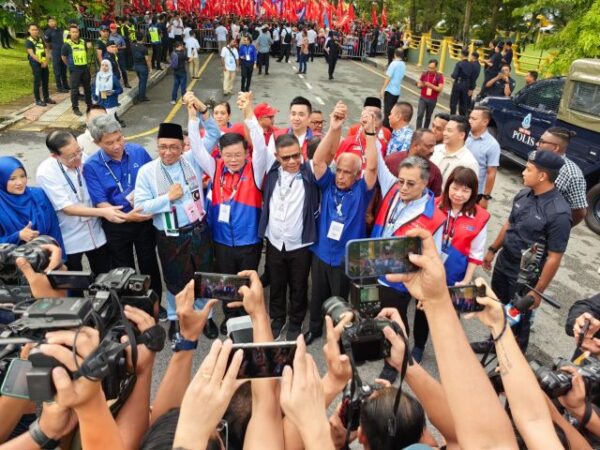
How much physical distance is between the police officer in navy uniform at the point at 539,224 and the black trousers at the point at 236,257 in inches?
84.8

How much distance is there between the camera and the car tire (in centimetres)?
667

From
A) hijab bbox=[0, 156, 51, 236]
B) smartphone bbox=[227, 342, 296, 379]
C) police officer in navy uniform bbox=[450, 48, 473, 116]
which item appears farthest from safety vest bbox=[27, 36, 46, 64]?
smartphone bbox=[227, 342, 296, 379]

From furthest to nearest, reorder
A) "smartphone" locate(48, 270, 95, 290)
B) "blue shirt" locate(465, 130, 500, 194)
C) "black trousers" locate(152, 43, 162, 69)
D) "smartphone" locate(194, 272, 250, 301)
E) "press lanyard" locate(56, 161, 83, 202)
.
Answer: "black trousers" locate(152, 43, 162, 69), "blue shirt" locate(465, 130, 500, 194), "press lanyard" locate(56, 161, 83, 202), "smartphone" locate(194, 272, 250, 301), "smartphone" locate(48, 270, 95, 290)

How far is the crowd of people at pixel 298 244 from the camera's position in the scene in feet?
4.89

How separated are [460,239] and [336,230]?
1004 mm

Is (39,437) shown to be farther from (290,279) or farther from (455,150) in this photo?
(455,150)

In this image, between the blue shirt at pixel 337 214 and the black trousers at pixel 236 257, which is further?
the black trousers at pixel 236 257

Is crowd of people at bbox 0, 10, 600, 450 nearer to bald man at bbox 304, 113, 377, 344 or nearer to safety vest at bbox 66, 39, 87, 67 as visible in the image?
bald man at bbox 304, 113, 377, 344

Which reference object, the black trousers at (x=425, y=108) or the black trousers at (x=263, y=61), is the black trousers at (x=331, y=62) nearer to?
the black trousers at (x=263, y=61)

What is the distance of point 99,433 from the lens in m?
1.27

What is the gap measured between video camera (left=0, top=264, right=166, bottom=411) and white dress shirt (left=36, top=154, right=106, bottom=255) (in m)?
1.70

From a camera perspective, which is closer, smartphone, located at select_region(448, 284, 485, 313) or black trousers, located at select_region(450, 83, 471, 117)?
smartphone, located at select_region(448, 284, 485, 313)

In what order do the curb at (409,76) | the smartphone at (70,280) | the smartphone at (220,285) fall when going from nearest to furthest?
1. the smartphone at (70,280)
2. the smartphone at (220,285)
3. the curb at (409,76)

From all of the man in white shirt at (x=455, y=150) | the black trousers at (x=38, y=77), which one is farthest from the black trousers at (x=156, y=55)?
the man in white shirt at (x=455, y=150)
